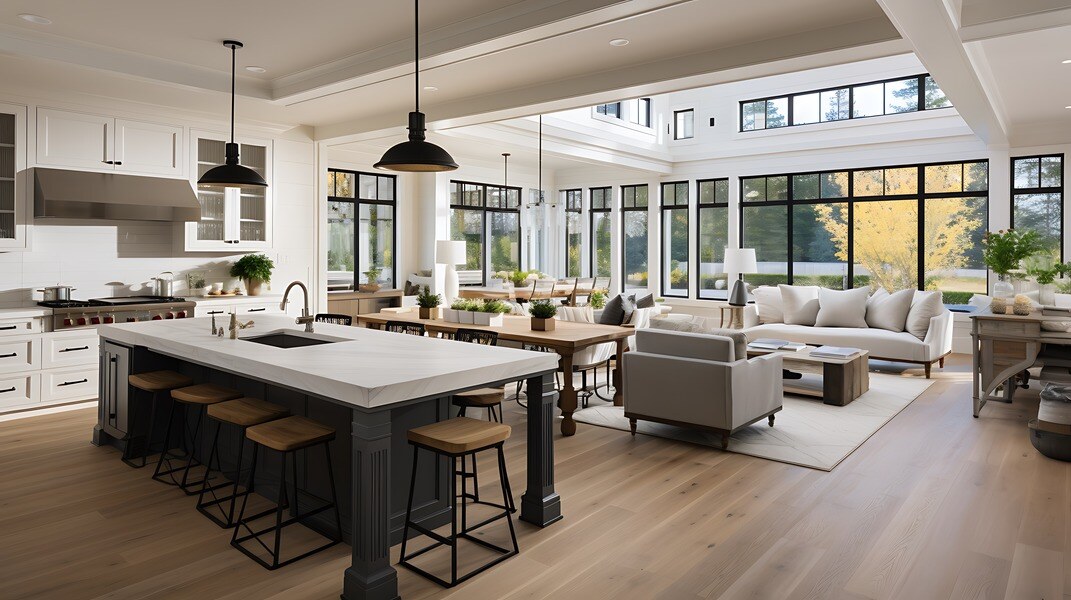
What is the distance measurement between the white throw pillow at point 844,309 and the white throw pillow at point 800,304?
133mm

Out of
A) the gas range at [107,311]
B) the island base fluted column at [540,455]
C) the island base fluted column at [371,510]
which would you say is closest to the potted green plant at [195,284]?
the gas range at [107,311]

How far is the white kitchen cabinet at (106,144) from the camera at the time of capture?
20.5 feet

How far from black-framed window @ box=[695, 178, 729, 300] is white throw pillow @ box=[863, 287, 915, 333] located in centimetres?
363

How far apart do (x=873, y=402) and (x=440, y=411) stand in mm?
4677

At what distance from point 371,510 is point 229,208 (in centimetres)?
570

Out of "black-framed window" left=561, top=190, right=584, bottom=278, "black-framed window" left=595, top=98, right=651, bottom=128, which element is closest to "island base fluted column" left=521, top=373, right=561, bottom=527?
"black-framed window" left=595, top=98, right=651, bottom=128

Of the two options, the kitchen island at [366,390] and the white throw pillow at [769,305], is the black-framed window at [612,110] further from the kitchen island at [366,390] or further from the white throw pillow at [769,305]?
the kitchen island at [366,390]

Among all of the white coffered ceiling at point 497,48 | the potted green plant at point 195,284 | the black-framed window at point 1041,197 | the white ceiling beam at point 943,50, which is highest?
the white coffered ceiling at point 497,48

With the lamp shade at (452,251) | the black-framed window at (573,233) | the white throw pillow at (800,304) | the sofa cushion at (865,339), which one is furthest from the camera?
the black-framed window at (573,233)

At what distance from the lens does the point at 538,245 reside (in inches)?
551

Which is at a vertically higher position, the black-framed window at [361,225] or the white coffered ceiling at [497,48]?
the white coffered ceiling at [497,48]

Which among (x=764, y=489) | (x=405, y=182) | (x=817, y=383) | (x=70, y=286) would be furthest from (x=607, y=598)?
(x=405, y=182)

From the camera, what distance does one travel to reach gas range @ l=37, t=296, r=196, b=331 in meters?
6.11

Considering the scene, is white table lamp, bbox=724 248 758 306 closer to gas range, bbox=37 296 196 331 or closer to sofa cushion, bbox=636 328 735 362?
sofa cushion, bbox=636 328 735 362
